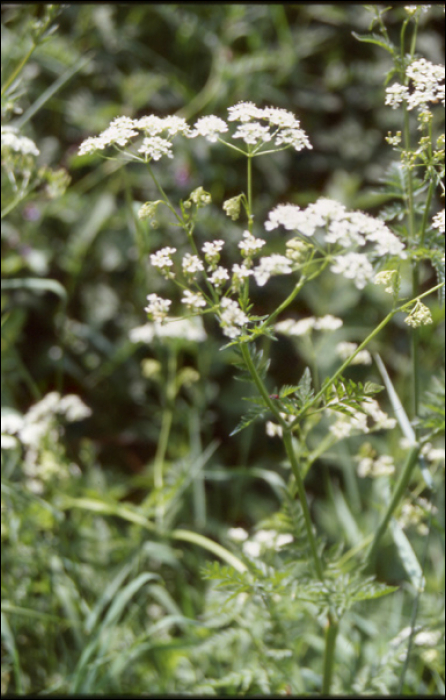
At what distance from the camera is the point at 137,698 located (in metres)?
1.41

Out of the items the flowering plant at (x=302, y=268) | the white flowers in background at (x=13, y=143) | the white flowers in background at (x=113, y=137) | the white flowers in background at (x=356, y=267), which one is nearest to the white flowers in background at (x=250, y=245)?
the flowering plant at (x=302, y=268)

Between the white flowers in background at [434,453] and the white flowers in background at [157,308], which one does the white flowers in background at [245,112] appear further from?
the white flowers in background at [434,453]

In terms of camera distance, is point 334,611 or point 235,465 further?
point 235,465

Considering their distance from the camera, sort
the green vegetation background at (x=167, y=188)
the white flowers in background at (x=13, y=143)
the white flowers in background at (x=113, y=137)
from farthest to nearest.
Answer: the green vegetation background at (x=167, y=188), the white flowers in background at (x=13, y=143), the white flowers in background at (x=113, y=137)

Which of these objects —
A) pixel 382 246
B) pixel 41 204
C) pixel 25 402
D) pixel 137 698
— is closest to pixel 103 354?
pixel 25 402

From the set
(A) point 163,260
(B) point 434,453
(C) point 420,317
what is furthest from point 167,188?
(C) point 420,317

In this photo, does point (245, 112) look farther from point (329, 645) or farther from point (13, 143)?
point (329, 645)

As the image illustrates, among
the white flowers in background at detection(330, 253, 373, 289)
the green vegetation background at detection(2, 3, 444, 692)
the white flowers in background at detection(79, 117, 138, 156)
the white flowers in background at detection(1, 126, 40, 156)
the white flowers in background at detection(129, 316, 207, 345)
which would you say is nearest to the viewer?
the white flowers in background at detection(330, 253, 373, 289)

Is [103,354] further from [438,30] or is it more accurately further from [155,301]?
[438,30]

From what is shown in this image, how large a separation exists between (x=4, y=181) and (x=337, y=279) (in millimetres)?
1394

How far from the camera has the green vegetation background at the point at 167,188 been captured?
7.80 ft

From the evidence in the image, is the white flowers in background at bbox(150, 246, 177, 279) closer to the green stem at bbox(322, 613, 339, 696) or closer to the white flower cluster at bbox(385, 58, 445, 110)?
the white flower cluster at bbox(385, 58, 445, 110)

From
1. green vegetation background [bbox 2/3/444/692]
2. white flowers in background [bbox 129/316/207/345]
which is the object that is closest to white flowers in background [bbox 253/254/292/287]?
white flowers in background [bbox 129/316/207/345]

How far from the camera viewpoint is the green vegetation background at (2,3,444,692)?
2.38m
